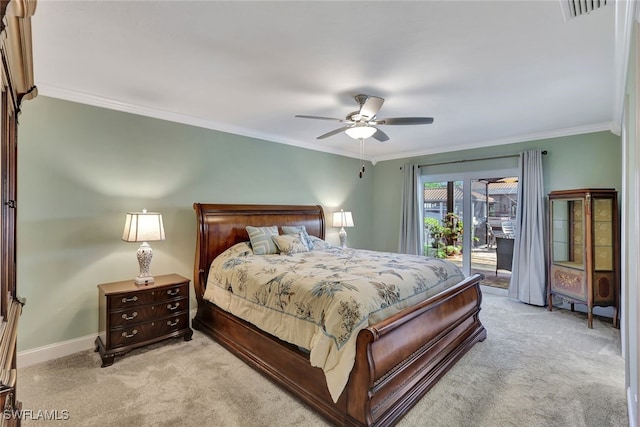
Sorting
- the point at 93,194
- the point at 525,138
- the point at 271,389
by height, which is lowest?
the point at 271,389

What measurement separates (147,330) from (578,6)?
4.11m

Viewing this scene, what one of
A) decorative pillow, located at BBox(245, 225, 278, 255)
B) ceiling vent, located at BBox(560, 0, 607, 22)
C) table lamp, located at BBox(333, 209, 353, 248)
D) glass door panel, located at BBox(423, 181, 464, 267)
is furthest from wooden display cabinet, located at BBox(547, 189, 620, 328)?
decorative pillow, located at BBox(245, 225, 278, 255)

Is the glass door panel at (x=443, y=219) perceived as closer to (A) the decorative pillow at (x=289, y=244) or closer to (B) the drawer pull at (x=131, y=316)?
(A) the decorative pillow at (x=289, y=244)

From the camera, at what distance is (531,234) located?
14.5 feet

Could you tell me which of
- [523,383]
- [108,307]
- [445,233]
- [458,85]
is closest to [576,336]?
[523,383]

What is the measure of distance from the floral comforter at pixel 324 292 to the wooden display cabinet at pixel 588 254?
1.86 m

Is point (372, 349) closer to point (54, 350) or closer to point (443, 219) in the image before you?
point (54, 350)

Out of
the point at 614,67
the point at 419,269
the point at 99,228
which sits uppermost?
the point at 614,67

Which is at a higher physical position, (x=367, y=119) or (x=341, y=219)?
(x=367, y=119)

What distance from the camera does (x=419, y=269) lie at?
278 centimetres

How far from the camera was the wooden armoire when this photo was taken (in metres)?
1.00

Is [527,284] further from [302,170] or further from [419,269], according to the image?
[302,170]

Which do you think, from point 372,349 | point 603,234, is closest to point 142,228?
point 372,349

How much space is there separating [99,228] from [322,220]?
3018 mm
